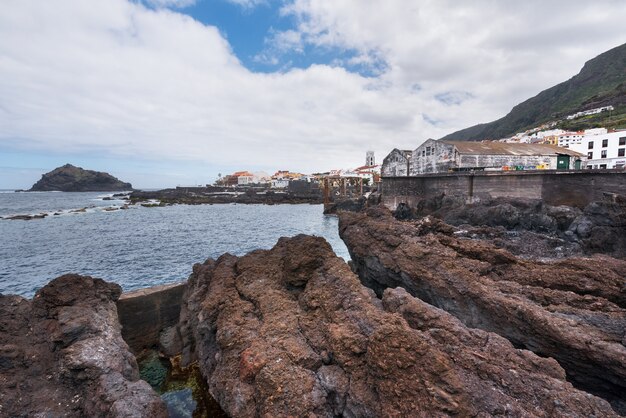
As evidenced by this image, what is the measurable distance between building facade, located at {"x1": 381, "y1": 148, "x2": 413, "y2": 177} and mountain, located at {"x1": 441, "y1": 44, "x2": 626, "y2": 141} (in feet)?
289

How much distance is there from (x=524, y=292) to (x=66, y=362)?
33.9 feet

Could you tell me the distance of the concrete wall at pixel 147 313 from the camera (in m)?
9.52

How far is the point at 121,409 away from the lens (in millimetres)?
4625

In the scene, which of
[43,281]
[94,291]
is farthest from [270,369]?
[43,281]

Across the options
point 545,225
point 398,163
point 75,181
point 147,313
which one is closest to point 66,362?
point 147,313

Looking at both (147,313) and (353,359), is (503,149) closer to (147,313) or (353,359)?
(353,359)

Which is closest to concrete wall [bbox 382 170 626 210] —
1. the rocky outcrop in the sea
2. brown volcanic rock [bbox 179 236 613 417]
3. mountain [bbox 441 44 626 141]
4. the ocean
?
the rocky outcrop in the sea

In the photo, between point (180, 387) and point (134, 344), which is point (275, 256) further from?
point (134, 344)

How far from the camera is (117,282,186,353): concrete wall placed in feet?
31.2

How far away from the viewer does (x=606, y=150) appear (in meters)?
43.7

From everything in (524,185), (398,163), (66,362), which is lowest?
(66,362)

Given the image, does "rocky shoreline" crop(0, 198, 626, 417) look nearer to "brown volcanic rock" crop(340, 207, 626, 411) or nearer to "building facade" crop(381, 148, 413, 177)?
"brown volcanic rock" crop(340, 207, 626, 411)

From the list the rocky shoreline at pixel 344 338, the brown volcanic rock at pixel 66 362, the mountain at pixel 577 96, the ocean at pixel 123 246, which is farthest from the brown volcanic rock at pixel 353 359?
the mountain at pixel 577 96

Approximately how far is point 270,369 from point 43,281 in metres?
19.8
